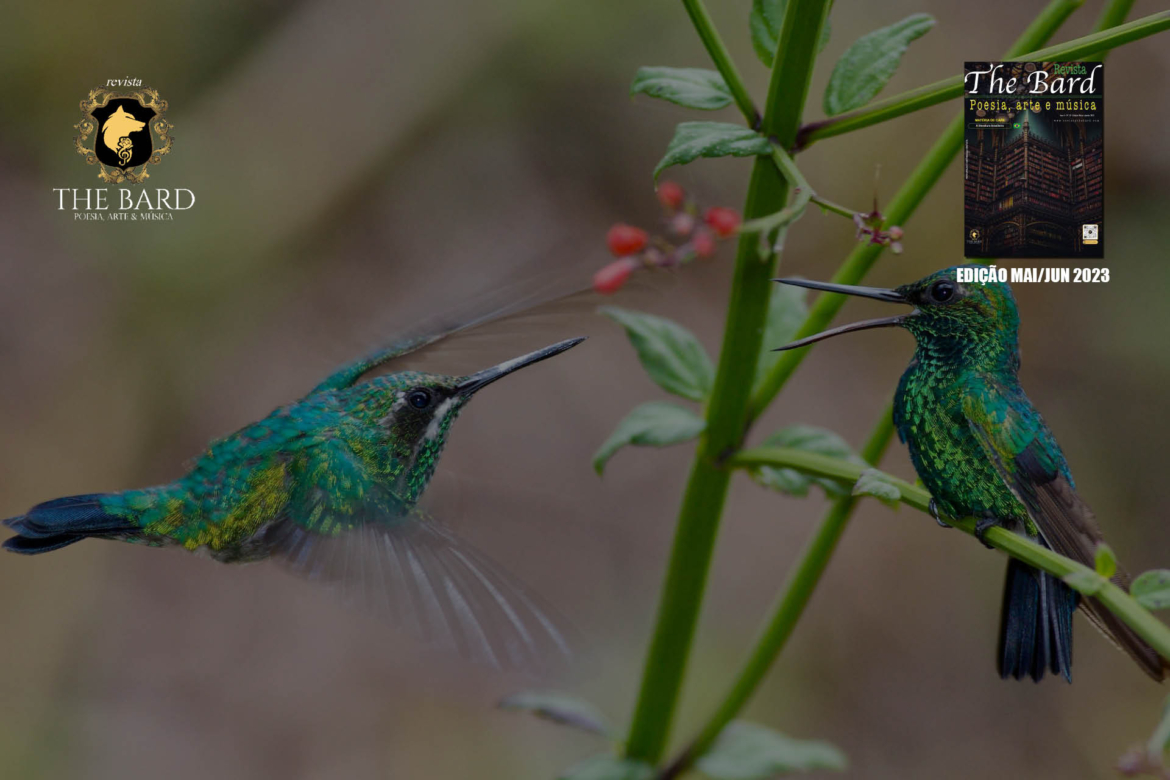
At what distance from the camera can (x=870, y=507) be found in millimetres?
4555

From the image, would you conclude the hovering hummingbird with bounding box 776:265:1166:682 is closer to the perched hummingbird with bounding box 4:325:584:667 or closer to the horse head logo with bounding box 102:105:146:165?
the perched hummingbird with bounding box 4:325:584:667

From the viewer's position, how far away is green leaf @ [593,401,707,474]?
1.76 meters

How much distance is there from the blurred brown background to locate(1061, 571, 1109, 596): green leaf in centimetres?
278

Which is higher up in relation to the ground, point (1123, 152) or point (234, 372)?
point (1123, 152)

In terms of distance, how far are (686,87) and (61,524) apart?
134 centimetres

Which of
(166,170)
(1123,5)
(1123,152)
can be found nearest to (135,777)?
(166,170)

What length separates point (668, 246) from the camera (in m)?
1.29

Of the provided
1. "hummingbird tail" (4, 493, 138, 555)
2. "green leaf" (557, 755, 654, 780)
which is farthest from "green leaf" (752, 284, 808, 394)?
"hummingbird tail" (4, 493, 138, 555)

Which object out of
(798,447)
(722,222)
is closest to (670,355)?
(798,447)

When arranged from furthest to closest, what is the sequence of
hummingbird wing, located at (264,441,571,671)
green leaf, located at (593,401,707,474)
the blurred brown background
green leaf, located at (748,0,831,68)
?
the blurred brown background < green leaf, located at (593,401,707,474) < green leaf, located at (748,0,831,68) < hummingbird wing, located at (264,441,571,671)

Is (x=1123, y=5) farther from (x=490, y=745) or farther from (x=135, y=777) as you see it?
(x=135, y=777)

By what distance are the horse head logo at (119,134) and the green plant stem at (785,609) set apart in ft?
5.71

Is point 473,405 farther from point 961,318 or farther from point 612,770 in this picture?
point 961,318

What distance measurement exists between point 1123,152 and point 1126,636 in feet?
12.1
